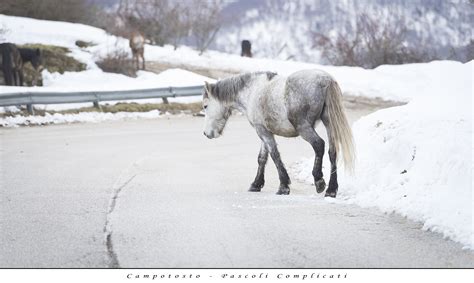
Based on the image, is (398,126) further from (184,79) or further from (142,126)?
(184,79)

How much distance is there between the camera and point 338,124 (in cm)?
870

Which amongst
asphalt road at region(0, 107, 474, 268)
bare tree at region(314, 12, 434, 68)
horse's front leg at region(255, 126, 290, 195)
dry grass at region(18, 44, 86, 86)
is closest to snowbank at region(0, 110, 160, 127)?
dry grass at region(18, 44, 86, 86)

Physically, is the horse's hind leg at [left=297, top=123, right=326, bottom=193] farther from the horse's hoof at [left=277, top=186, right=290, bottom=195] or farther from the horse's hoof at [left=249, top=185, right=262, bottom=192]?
the horse's hoof at [left=249, top=185, right=262, bottom=192]

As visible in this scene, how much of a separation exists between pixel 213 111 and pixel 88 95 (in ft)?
42.1

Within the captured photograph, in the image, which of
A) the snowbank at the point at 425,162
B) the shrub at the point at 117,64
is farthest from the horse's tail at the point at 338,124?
the shrub at the point at 117,64

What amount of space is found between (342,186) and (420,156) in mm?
1273

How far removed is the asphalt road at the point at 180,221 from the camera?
18.8 feet

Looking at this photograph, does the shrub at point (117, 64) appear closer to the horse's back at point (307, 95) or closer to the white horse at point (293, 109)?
the white horse at point (293, 109)

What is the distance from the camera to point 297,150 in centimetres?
1530

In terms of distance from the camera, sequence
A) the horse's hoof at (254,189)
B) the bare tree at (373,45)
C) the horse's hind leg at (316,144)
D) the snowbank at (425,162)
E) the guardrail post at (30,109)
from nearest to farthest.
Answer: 1. the snowbank at (425,162)
2. the horse's hind leg at (316,144)
3. the horse's hoof at (254,189)
4. the guardrail post at (30,109)
5. the bare tree at (373,45)

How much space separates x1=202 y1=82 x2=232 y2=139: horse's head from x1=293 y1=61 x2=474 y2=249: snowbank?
5.70 feet

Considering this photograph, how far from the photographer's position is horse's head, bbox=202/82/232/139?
1025cm

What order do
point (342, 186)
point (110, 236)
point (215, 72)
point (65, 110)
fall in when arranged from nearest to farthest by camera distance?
1. point (110, 236)
2. point (342, 186)
3. point (65, 110)
4. point (215, 72)

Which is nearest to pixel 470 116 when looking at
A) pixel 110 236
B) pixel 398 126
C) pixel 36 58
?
pixel 398 126
